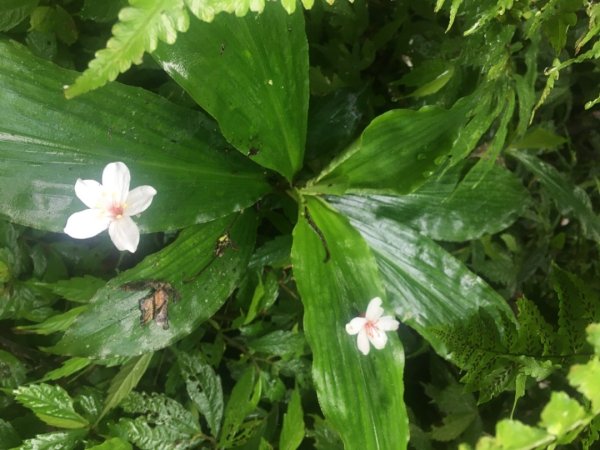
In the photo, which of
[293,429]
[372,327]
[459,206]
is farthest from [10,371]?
[459,206]

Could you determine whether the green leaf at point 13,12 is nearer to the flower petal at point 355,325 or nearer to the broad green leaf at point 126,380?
the broad green leaf at point 126,380

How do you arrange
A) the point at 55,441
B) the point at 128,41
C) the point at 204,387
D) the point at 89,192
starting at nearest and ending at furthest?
the point at 128,41 < the point at 89,192 < the point at 55,441 < the point at 204,387

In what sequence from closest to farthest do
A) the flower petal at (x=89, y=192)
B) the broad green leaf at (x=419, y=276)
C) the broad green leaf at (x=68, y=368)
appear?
the flower petal at (x=89, y=192) → the broad green leaf at (x=68, y=368) → the broad green leaf at (x=419, y=276)

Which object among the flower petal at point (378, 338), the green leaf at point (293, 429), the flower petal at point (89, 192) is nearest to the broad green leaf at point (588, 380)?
the flower petal at point (378, 338)

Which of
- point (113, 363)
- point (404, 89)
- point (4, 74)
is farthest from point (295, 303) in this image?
point (4, 74)

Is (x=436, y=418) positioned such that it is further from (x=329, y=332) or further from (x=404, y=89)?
(x=404, y=89)

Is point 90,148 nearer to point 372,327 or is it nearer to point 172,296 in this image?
point 172,296

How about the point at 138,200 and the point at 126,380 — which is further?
the point at 126,380
